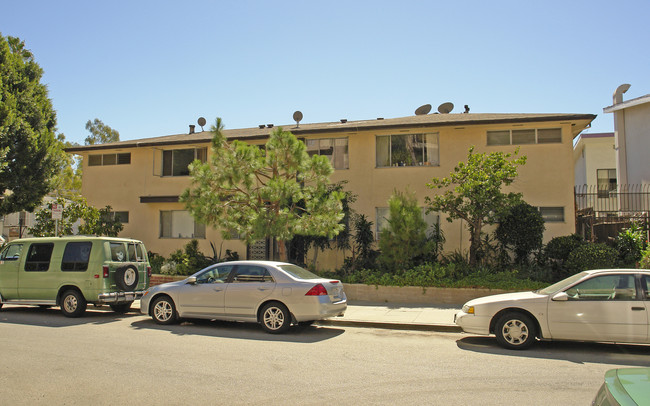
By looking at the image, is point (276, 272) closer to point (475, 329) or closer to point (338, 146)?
point (475, 329)

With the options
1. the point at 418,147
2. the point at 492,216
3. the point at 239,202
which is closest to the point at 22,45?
the point at 239,202

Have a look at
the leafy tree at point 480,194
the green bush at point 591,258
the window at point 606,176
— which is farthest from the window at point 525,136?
the window at point 606,176

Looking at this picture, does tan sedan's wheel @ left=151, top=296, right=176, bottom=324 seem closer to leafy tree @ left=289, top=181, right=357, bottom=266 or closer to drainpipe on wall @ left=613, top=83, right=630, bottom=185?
leafy tree @ left=289, top=181, right=357, bottom=266

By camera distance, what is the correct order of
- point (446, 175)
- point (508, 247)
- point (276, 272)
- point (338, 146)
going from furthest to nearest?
point (338, 146) → point (446, 175) → point (508, 247) → point (276, 272)

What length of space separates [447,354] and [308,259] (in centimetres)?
1035

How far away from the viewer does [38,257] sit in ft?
38.9

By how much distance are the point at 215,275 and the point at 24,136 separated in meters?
13.7

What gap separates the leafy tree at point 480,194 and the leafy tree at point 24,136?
15476 mm

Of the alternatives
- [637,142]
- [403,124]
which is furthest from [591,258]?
[637,142]

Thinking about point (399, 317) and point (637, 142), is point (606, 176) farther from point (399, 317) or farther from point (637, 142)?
point (399, 317)

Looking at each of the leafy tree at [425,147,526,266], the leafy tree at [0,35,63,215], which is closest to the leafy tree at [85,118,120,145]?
the leafy tree at [0,35,63,215]

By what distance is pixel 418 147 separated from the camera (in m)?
17.8

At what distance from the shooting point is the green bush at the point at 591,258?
13.3 metres

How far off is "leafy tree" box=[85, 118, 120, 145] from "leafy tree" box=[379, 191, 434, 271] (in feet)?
141
